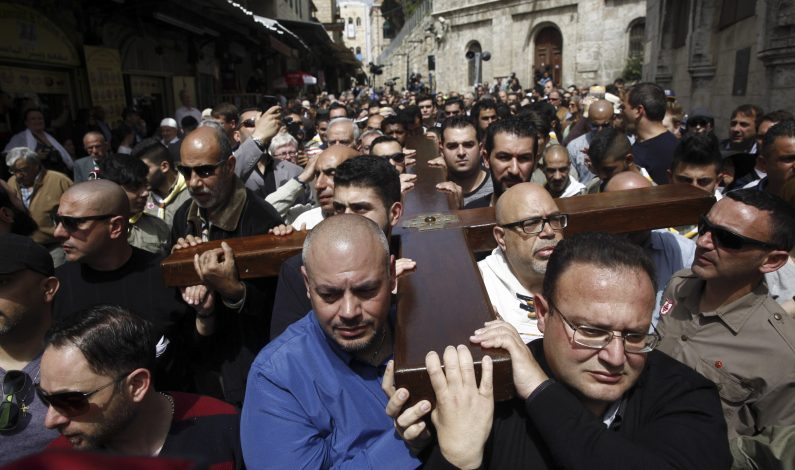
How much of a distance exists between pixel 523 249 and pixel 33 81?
26.9 ft

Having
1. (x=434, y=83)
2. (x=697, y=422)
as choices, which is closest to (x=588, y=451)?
(x=697, y=422)

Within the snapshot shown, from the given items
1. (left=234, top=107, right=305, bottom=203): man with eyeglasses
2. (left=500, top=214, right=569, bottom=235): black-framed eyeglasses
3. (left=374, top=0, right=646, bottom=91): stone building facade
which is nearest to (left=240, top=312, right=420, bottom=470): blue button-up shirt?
(left=500, top=214, right=569, bottom=235): black-framed eyeglasses

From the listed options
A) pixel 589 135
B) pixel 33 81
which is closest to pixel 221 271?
pixel 589 135

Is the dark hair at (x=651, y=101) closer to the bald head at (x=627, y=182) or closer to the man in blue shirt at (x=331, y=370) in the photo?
the bald head at (x=627, y=182)

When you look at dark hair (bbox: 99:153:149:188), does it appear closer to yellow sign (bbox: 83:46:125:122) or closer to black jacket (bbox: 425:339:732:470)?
black jacket (bbox: 425:339:732:470)

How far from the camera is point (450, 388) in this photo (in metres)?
1.11

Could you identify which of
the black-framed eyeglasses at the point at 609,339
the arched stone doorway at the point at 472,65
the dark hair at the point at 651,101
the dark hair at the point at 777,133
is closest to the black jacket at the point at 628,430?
the black-framed eyeglasses at the point at 609,339

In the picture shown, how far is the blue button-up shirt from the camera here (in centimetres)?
147

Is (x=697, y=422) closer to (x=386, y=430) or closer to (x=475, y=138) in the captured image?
(x=386, y=430)

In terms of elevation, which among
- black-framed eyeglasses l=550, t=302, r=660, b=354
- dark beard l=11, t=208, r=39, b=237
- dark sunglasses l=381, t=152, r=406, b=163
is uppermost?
dark sunglasses l=381, t=152, r=406, b=163

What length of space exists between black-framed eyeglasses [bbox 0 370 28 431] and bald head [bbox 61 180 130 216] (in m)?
0.81

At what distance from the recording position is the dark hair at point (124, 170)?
3643 mm

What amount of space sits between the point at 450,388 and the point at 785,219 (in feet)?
6.04

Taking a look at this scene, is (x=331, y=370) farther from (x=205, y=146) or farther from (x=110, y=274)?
(x=205, y=146)
